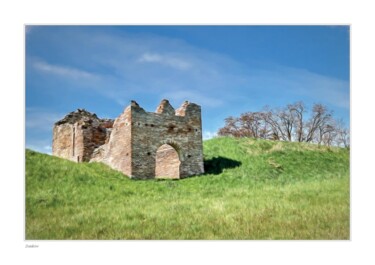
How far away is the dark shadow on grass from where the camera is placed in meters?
14.3

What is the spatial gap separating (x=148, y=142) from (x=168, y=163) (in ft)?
6.53

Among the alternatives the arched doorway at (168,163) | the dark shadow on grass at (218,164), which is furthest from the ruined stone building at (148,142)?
the dark shadow on grass at (218,164)

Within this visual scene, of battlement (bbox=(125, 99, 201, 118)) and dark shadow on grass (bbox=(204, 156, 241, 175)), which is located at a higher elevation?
battlement (bbox=(125, 99, 201, 118))

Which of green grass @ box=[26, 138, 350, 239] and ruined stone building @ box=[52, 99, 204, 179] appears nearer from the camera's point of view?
green grass @ box=[26, 138, 350, 239]

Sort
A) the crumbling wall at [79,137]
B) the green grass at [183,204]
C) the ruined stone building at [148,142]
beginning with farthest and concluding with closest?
the crumbling wall at [79,137] → the ruined stone building at [148,142] → the green grass at [183,204]

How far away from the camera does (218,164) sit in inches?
589

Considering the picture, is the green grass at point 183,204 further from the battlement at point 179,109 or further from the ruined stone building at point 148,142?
the battlement at point 179,109

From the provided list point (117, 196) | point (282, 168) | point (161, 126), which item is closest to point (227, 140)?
point (282, 168)

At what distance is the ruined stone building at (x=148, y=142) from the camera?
12812 mm

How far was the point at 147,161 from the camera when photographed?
12.9 meters

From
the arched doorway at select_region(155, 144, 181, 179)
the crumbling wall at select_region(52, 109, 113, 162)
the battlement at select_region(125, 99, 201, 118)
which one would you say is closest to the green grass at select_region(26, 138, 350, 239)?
the arched doorway at select_region(155, 144, 181, 179)

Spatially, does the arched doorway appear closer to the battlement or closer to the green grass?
the green grass

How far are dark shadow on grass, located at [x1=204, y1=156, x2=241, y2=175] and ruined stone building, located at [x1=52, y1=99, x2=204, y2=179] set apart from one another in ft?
1.84
